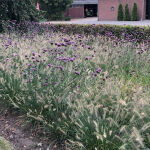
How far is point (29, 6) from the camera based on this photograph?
41.7ft

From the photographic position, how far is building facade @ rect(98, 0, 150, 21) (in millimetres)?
24922

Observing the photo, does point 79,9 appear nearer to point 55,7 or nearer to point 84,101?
point 55,7

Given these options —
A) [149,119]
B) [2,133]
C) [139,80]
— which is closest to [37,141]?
[2,133]

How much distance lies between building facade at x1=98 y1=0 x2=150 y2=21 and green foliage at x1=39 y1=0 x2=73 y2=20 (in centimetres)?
Result: 467

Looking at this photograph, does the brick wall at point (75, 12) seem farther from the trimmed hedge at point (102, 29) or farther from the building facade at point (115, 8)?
the trimmed hedge at point (102, 29)

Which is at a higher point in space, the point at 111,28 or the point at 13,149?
the point at 111,28

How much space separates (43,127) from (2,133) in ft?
2.27

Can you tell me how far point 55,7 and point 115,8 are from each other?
7579 millimetres

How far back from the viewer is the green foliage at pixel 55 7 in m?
29.8

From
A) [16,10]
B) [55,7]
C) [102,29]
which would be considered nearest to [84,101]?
[102,29]

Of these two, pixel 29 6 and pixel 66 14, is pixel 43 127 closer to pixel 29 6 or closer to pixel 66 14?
pixel 29 6

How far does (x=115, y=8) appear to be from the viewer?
87.4 ft

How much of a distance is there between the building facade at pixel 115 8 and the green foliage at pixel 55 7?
4.67 meters

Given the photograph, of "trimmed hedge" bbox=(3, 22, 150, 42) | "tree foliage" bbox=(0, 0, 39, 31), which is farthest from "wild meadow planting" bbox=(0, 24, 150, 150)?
"tree foliage" bbox=(0, 0, 39, 31)
